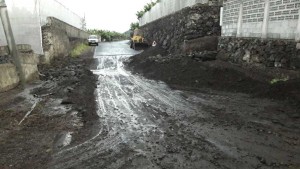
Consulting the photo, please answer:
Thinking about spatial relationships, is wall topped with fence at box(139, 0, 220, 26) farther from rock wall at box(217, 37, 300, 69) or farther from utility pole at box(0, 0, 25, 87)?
utility pole at box(0, 0, 25, 87)

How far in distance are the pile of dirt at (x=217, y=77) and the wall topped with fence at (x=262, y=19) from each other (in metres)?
1.61

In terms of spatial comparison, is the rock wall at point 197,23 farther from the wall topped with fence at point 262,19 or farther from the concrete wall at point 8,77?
the concrete wall at point 8,77

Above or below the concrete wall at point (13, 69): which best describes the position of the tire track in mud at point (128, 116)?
below

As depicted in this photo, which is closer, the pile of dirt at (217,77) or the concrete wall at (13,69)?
the pile of dirt at (217,77)

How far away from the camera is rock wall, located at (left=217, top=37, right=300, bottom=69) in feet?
33.1

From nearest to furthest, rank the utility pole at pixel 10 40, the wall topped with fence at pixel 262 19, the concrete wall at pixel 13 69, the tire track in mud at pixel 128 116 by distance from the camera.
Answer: the tire track in mud at pixel 128 116 → the wall topped with fence at pixel 262 19 → the concrete wall at pixel 13 69 → the utility pole at pixel 10 40

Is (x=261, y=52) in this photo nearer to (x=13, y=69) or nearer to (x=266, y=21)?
(x=266, y=21)

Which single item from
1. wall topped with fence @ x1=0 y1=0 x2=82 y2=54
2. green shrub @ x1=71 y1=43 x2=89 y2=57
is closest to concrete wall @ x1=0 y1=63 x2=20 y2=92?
wall topped with fence @ x1=0 y1=0 x2=82 y2=54

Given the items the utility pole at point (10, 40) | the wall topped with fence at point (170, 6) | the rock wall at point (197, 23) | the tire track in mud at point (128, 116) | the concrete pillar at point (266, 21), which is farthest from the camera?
the wall topped with fence at point (170, 6)

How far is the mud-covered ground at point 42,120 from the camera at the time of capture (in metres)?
6.12

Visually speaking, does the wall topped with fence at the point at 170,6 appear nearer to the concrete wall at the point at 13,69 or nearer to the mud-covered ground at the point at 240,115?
the mud-covered ground at the point at 240,115

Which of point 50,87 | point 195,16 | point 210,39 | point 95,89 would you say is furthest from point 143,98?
point 195,16

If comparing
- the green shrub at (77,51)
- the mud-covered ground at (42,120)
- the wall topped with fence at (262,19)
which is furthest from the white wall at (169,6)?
the mud-covered ground at (42,120)

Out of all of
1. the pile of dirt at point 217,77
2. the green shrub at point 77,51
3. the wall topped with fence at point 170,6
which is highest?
the wall topped with fence at point 170,6
